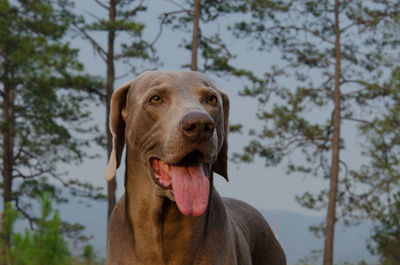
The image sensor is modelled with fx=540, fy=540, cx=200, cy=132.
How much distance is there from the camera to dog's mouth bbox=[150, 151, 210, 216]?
3250 mm

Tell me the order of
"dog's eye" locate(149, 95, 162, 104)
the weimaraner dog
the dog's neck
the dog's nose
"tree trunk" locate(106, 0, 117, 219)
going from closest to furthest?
the dog's nose → the weimaraner dog → "dog's eye" locate(149, 95, 162, 104) → the dog's neck → "tree trunk" locate(106, 0, 117, 219)

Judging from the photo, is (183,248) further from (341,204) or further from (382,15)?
(382,15)

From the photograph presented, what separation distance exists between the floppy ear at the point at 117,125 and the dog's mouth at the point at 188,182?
652mm

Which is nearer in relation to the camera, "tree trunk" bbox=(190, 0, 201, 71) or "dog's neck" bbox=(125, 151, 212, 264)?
"dog's neck" bbox=(125, 151, 212, 264)

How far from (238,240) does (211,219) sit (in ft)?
1.98

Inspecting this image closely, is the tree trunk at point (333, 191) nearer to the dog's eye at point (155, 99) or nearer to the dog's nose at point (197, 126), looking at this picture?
the dog's eye at point (155, 99)

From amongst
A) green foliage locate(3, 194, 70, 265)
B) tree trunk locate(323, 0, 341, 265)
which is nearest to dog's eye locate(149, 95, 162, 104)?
green foliage locate(3, 194, 70, 265)

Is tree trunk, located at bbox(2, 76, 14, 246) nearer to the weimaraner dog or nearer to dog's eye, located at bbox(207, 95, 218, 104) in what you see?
the weimaraner dog

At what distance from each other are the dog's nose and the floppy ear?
87 cm

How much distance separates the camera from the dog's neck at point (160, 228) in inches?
142

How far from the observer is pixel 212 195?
377 centimetres

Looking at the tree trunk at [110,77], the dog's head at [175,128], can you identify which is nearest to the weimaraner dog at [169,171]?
the dog's head at [175,128]

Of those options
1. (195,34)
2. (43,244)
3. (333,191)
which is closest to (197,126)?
(43,244)

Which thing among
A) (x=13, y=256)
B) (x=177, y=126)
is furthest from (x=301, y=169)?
(x=177, y=126)
